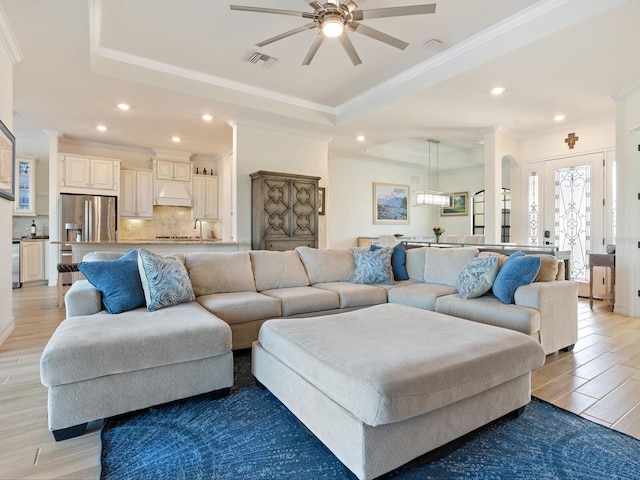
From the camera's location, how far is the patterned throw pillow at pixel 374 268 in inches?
149

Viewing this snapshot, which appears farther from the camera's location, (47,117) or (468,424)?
(47,117)

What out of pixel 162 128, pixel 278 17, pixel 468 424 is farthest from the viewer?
pixel 162 128

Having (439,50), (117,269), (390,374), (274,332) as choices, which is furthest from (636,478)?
(439,50)

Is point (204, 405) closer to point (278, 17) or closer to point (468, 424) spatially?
point (468, 424)

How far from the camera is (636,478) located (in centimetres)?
144

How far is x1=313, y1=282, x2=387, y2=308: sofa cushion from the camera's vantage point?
11.0 ft

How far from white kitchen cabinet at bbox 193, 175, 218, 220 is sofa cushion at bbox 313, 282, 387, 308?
5118 mm

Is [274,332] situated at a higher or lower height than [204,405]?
higher

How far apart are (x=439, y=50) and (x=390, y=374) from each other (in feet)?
12.2

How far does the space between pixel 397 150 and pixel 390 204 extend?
1.43 metres

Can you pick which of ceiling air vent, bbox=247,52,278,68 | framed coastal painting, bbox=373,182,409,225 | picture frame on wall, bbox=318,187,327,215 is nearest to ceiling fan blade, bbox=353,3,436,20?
ceiling air vent, bbox=247,52,278,68

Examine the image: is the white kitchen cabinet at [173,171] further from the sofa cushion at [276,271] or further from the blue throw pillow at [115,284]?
the blue throw pillow at [115,284]

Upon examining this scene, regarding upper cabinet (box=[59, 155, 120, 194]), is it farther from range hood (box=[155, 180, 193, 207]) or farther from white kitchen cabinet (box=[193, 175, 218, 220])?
white kitchen cabinet (box=[193, 175, 218, 220])

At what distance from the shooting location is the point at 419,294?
3.27 metres
